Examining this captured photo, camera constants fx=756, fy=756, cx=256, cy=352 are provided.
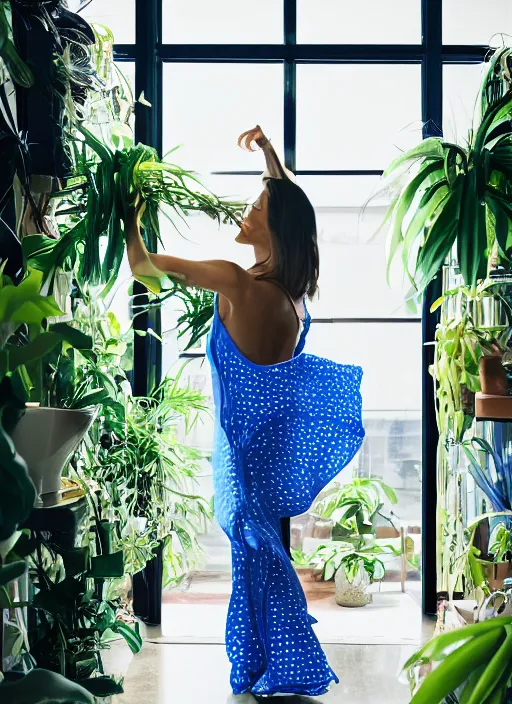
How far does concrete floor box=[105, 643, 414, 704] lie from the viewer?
2.55 m

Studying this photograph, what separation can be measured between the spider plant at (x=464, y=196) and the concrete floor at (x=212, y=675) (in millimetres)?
1415

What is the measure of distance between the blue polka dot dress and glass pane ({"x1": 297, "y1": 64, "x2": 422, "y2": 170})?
3.71ft

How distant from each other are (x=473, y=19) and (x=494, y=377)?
1.89m

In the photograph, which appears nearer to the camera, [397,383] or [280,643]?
[280,643]

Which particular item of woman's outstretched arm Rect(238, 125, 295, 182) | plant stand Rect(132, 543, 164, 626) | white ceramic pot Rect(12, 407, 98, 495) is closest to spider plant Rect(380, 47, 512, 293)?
woman's outstretched arm Rect(238, 125, 295, 182)

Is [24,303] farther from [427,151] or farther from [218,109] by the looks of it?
[218,109]

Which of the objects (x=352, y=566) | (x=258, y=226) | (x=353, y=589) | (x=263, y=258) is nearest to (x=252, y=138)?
(x=258, y=226)

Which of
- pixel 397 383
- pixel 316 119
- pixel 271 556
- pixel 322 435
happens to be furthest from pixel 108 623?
pixel 316 119

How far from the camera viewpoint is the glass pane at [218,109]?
10.7ft

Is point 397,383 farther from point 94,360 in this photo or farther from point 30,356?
point 30,356

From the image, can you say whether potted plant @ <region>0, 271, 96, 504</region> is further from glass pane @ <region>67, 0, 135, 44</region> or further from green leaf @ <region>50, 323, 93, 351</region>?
glass pane @ <region>67, 0, 135, 44</region>

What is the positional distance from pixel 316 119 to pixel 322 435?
4.81 ft

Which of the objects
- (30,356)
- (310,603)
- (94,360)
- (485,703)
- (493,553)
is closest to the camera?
(30,356)

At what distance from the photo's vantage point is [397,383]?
3322mm
